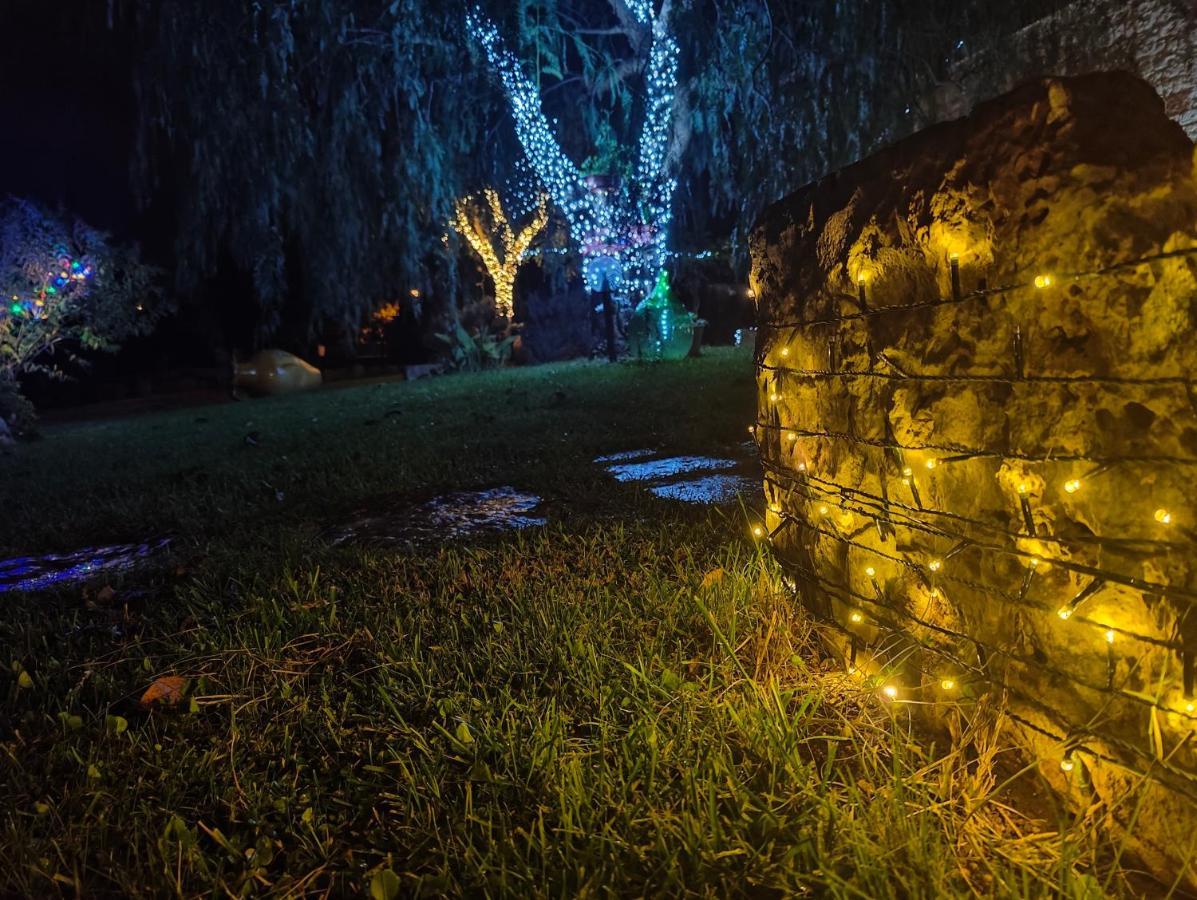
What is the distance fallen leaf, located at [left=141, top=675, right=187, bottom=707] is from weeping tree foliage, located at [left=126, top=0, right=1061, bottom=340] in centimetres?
629

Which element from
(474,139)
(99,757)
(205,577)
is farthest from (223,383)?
(99,757)

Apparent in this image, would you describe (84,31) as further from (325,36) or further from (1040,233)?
(1040,233)

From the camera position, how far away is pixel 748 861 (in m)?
1.38

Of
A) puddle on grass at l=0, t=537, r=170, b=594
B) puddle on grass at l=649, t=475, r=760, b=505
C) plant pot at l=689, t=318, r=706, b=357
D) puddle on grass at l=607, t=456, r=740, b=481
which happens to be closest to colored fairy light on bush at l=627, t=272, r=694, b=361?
plant pot at l=689, t=318, r=706, b=357

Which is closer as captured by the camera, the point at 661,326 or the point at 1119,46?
the point at 1119,46

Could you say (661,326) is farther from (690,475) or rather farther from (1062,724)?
(1062,724)

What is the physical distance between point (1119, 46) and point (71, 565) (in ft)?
24.6

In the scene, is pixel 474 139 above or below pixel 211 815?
above

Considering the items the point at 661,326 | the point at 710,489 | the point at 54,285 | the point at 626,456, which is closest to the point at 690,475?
the point at 710,489

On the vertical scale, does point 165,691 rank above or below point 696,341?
below

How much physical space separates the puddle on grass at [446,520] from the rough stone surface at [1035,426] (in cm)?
206

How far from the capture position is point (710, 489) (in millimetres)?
4082

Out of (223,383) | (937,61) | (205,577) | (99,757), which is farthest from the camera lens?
(223,383)

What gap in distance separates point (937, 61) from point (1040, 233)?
545 cm
